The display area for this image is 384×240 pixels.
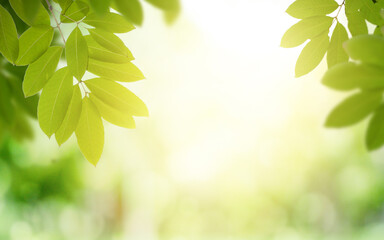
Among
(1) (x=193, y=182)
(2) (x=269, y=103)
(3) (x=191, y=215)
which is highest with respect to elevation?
(2) (x=269, y=103)

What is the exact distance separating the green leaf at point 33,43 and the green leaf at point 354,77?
0.59m

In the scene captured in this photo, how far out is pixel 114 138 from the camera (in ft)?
38.7

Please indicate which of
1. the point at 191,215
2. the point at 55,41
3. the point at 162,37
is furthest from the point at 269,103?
the point at 55,41

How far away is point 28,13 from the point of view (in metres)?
0.56

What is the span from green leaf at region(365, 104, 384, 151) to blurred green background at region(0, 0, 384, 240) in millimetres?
9939

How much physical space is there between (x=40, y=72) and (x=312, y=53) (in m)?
0.60

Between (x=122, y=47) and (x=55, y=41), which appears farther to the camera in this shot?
(x=55, y=41)

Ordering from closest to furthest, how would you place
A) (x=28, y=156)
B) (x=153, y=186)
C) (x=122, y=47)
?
(x=122, y=47) → (x=28, y=156) → (x=153, y=186)

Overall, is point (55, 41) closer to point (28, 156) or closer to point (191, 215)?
point (28, 156)

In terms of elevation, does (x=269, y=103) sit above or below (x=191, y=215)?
above

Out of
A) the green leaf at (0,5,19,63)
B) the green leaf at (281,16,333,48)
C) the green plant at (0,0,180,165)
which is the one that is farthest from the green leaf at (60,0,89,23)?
the green leaf at (281,16,333,48)

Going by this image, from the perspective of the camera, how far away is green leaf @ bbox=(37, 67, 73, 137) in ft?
2.49

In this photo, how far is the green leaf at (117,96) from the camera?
77 centimetres

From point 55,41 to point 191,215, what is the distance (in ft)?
44.5
